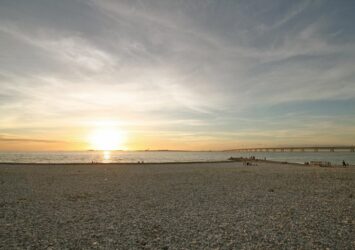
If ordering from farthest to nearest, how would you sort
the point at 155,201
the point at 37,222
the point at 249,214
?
1. the point at 155,201
2. the point at 249,214
3. the point at 37,222

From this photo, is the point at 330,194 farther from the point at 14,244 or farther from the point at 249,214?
the point at 14,244

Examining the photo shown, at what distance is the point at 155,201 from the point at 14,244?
8.96 m

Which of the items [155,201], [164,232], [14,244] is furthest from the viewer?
[155,201]

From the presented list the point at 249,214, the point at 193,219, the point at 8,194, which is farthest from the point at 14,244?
the point at 8,194

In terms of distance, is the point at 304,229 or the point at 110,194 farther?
the point at 110,194

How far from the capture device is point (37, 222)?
1229cm

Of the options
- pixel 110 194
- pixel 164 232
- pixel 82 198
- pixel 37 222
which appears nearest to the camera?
pixel 164 232

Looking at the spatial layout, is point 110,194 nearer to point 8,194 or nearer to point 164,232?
point 8,194

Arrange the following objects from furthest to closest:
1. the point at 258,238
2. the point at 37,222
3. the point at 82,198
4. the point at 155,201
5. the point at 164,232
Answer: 1. the point at 82,198
2. the point at 155,201
3. the point at 37,222
4. the point at 164,232
5. the point at 258,238

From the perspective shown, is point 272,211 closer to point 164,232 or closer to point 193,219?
point 193,219

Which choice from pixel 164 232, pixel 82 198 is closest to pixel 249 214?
pixel 164 232

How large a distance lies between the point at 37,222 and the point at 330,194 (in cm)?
1815

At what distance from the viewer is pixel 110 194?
65.8ft

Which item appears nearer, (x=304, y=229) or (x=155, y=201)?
(x=304, y=229)
